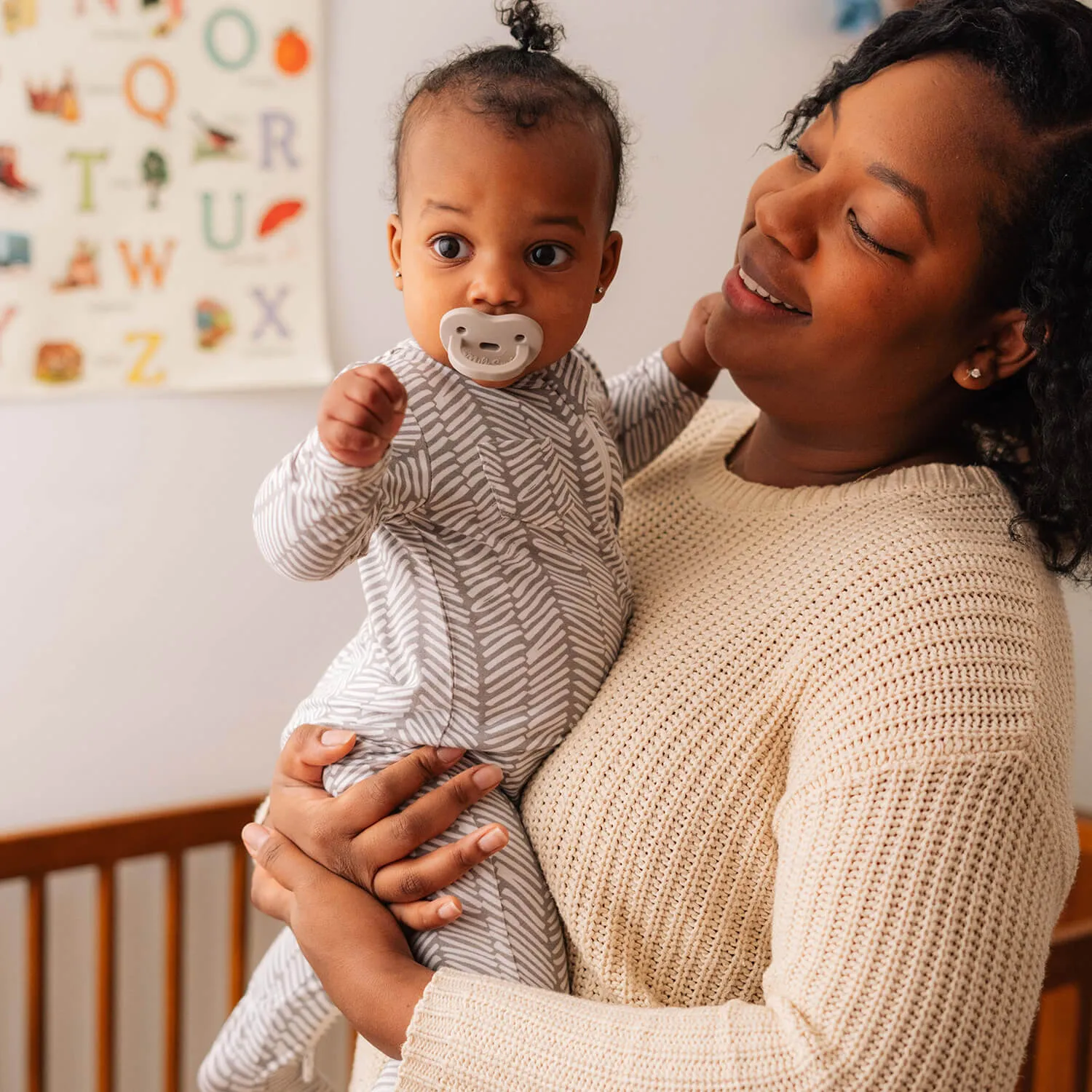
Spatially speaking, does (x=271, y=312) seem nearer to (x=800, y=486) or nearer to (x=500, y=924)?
(x=800, y=486)

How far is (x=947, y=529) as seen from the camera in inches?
36.1

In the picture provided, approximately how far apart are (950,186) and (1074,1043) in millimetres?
1387

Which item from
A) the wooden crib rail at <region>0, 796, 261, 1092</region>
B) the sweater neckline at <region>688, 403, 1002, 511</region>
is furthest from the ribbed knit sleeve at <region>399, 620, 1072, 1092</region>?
the wooden crib rail at <region>0, 796, 261, 1092</region>

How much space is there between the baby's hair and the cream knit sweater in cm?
36

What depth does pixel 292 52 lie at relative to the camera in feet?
5.88

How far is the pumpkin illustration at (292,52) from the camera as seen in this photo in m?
1.78

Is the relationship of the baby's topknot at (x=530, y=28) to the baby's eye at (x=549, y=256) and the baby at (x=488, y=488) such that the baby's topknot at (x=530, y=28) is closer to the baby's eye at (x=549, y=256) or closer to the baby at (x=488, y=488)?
the baby at (x=488, y=488)

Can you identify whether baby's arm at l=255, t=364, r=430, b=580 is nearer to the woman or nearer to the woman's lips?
the woman

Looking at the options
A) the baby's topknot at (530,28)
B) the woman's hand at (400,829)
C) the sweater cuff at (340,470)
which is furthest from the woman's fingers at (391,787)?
the baby's topknot at (530,28)

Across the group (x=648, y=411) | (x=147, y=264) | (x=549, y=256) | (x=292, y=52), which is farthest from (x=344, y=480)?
(x=292, y=52)

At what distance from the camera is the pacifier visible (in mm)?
901

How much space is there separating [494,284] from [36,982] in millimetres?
1383

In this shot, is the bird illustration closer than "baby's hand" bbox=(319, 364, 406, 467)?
No

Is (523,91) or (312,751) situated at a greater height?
(523,91)
